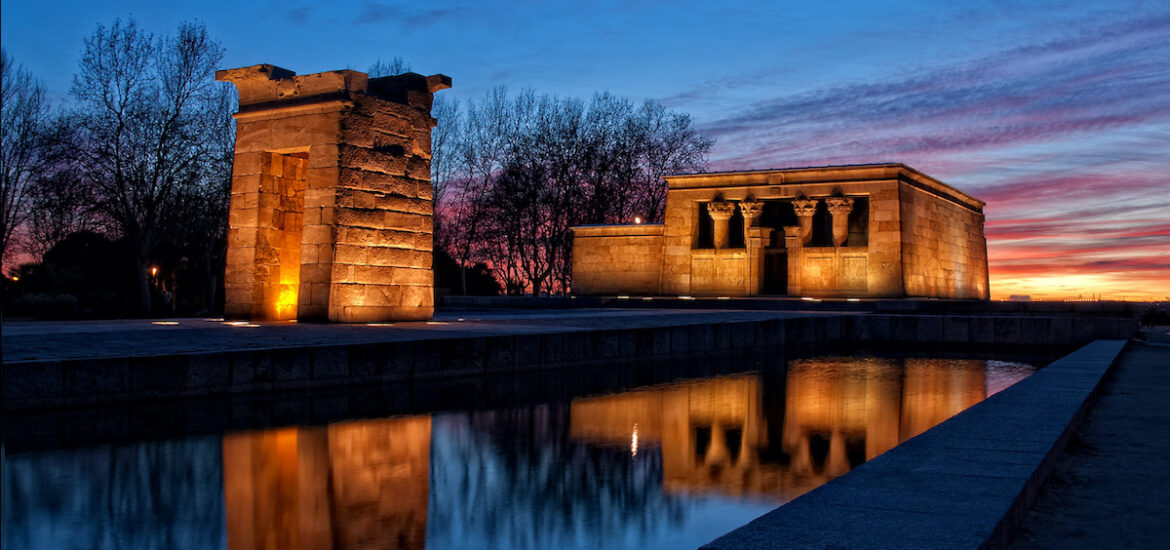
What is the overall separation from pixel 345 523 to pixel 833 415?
20.7 ft

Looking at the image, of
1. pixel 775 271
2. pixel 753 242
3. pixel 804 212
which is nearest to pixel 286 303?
pixel 753 242

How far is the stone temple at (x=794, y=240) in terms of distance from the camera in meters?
35.9

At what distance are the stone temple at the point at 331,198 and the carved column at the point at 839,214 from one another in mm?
22928

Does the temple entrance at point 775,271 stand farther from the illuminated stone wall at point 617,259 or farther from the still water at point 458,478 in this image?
the still water at point 458,478

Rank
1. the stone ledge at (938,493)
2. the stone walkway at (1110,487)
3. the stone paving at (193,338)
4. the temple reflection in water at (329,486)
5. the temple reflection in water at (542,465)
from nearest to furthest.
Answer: the stone ledge at (938,493), the stone walkway at (1110,487), the temple reflection in water at (329,486), the temple reflection in water at (542,465), the stone paving at (193,338)

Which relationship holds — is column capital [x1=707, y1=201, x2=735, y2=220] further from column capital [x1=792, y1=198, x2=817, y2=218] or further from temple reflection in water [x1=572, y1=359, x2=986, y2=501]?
temple reflection in water [x1=572, y1=359, x2=986, y2=501]

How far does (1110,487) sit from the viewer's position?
17.4ft

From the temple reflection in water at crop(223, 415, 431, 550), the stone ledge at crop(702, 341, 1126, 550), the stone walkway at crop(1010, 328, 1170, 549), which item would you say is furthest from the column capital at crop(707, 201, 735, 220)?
the stone ledge at crop(702, 341, 1126, 550)

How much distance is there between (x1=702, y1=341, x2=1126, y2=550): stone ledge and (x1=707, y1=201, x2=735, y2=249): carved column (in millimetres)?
31954

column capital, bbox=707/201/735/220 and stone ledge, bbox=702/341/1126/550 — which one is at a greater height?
column capital, bbox=707/201/735/220

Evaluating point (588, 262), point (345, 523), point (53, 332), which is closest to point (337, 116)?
point (53, 332)

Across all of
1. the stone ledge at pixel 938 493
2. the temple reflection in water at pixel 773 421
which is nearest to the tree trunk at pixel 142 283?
the temple reflection in water at pixel 773 421

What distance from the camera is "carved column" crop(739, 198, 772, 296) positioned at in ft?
125

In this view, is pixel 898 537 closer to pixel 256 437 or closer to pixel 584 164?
pixel 256 437
